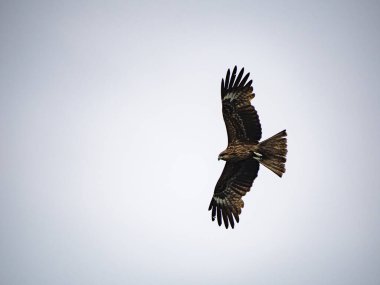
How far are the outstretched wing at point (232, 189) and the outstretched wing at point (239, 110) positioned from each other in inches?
28.3

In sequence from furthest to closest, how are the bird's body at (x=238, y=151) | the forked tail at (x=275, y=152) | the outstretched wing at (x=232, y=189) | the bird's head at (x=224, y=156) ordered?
the outstretched wing at (x=232, y=189) → the bird's head at (x=224, y=156) → the bird's body at (x=238, y=151) → the forked tail at (x=275, y=152)

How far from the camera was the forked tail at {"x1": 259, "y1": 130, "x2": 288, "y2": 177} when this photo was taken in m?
8.21

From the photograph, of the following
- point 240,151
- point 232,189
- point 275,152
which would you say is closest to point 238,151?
point 240,151

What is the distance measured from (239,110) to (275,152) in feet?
4.16

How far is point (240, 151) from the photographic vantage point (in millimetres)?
8805

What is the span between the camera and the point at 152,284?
92.9 metres

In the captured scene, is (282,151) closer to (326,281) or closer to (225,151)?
(225,151)

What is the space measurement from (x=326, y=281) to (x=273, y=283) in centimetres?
1261

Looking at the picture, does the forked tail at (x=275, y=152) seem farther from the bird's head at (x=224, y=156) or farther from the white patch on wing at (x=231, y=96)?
the white patch on wing at (x=231, y=96)

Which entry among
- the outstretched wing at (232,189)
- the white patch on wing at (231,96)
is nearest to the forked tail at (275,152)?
the outstretched wing at (232,189)

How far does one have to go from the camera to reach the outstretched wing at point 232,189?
9305mm

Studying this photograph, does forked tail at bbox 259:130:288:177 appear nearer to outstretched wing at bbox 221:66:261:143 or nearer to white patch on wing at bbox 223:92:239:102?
outstretched wing at bbox 221:66:261:143

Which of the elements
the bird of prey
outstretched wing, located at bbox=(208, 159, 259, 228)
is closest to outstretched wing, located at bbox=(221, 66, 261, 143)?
the bird of prey

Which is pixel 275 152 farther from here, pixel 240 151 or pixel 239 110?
pixel 239 110
